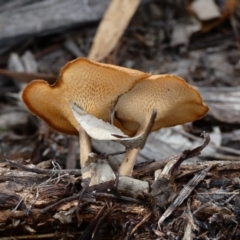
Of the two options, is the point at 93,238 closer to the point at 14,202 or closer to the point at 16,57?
the point at 14,202

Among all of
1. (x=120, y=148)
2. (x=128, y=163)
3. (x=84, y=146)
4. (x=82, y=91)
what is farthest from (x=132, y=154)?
(x=120, y=148)

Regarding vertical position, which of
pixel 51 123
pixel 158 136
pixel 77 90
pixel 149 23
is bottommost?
pixel 158 136

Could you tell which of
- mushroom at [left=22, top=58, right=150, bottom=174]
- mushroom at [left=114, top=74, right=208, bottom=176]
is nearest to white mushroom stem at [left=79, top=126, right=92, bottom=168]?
mushroom at [left=22, top=58, right=150, bottom=174]

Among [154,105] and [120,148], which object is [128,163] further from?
[120,148]

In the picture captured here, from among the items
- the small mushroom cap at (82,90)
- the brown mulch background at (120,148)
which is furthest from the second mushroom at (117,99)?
the brown mulch background at (120,148)

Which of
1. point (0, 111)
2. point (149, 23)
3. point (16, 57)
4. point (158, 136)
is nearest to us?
point (158, 136)

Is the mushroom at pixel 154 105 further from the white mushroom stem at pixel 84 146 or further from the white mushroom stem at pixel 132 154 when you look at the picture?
the white mushroom stem at pixel 84 146

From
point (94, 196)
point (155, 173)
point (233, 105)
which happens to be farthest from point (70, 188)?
point (233, 105)
